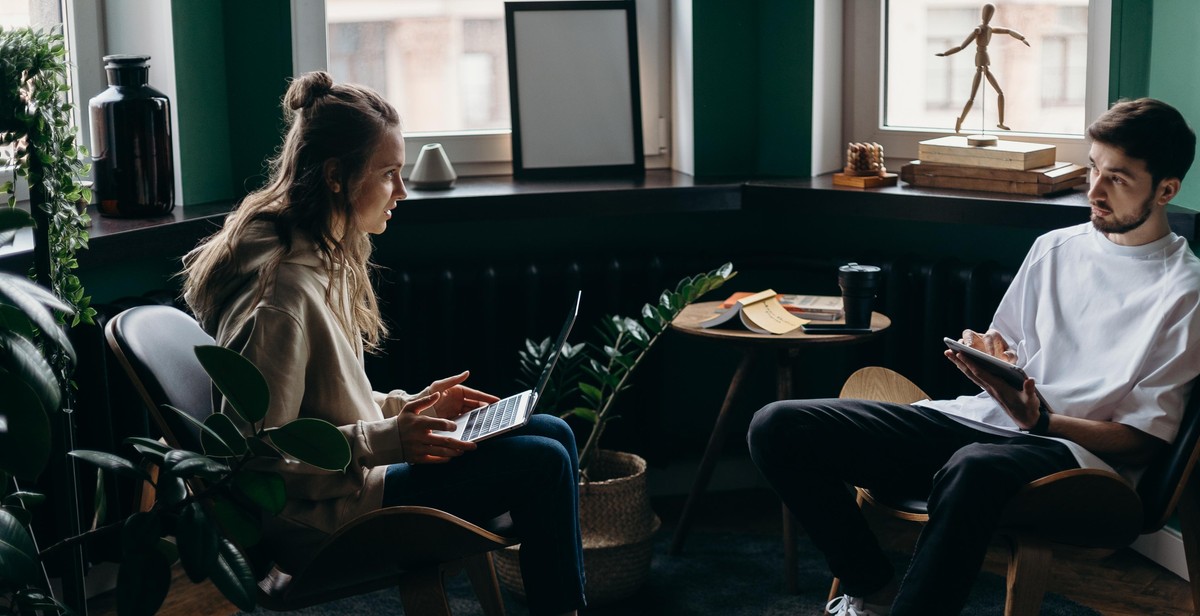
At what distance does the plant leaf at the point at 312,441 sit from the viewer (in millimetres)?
1292

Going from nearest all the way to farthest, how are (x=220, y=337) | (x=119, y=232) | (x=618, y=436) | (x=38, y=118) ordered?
(x=38, y=118) → (x=220, y=337) → (x=119, y=232) → (x=618, y=436)

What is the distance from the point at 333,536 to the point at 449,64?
179 cm

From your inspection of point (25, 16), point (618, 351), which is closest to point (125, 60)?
point (25, 16)

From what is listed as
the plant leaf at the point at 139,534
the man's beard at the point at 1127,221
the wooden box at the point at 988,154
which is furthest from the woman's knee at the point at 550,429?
the wooden box at the point at 988,154

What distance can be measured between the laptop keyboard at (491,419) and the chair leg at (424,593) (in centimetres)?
23

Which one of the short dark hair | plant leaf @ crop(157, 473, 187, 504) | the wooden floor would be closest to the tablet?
the short dark hair

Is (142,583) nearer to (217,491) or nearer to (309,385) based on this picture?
(217,491)

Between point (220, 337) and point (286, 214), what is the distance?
0.75ft

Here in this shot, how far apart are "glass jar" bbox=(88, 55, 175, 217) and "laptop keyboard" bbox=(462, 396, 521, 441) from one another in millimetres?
1091

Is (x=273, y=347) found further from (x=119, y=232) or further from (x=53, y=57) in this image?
(x=119, y=232)

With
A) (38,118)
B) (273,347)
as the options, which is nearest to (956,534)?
(273,347)

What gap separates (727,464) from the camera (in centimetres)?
340

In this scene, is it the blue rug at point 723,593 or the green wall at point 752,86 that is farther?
the green wall at point 752,86

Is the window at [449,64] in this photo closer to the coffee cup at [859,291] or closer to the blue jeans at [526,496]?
the coffee cup at [859,291]
